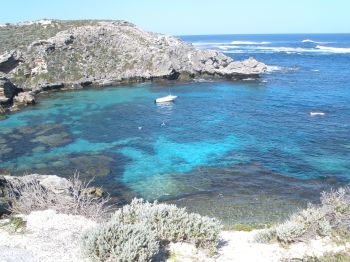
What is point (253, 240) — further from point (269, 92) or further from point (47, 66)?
point (47, 66)

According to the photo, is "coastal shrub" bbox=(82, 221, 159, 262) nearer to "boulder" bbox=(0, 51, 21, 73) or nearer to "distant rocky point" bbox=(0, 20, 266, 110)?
"distant rocky point" bbox=(0, 20, 266, 110)

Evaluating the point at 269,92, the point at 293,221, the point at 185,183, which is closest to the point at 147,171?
the point at 185,183

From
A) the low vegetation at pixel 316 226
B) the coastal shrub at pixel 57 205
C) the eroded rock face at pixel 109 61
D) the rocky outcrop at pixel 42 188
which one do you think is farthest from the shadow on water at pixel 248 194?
the eroded rock face at pixel 109 61

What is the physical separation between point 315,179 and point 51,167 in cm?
2521

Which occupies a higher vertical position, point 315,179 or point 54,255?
point 54,255

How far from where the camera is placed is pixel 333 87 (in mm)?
80812

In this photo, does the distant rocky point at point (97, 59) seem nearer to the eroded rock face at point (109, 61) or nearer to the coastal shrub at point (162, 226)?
the eroded rock face at point (109, 61)

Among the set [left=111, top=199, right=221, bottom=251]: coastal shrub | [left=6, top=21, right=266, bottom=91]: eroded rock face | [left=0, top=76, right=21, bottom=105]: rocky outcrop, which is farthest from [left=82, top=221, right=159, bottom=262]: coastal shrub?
[left=6, top=21, right=266, bottom=91]: eroded rock face

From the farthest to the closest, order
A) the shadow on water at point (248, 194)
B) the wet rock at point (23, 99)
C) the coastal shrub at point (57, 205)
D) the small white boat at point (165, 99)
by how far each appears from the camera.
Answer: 1. the small white boat at point (165, 99)
2. the wet rock at point (23, 99)
3. the shadow on water at point (248, 194)
4. the coastal shrub at point (57, 205)

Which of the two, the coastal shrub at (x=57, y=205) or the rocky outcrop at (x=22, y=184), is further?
the rocky outcrop at (x=22, y=184)

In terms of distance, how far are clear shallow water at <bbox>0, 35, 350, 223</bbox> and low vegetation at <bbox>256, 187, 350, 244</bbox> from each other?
9.96 m

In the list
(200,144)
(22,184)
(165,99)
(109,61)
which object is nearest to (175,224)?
(22,184)

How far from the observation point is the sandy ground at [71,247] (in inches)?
568

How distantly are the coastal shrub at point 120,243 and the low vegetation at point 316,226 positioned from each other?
5755 mm
